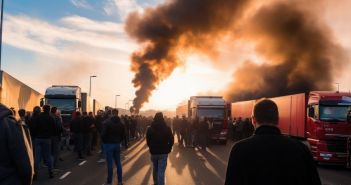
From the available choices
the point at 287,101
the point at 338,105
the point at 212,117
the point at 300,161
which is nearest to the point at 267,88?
the point at 212,117

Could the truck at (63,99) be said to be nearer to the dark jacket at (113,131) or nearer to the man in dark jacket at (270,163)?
the dark jacket at (113,131)

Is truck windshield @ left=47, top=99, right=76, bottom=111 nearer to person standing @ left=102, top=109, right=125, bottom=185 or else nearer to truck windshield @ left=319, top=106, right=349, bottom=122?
truck windshield @ left=319, top=106, right=349, bottom=122

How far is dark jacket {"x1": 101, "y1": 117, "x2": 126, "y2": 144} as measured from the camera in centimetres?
1206

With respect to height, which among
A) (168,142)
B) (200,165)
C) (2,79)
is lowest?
(200,165)

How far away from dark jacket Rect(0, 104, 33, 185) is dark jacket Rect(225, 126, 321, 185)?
159 cm

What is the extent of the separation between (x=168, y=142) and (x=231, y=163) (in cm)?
736

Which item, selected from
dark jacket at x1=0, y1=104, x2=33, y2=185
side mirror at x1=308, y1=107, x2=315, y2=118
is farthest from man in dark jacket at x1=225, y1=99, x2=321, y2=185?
side mirror at x1=308, y1=107, x2=315, y2=118

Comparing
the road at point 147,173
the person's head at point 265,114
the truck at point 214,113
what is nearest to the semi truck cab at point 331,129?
the road at point 147,173

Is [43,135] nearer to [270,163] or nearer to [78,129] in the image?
[78,129]

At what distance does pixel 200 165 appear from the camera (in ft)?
61.6

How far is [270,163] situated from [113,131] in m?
8.68

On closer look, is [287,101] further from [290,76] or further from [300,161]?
[290,76]

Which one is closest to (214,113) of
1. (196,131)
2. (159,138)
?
(196,131)

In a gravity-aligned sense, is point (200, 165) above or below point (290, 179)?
below
